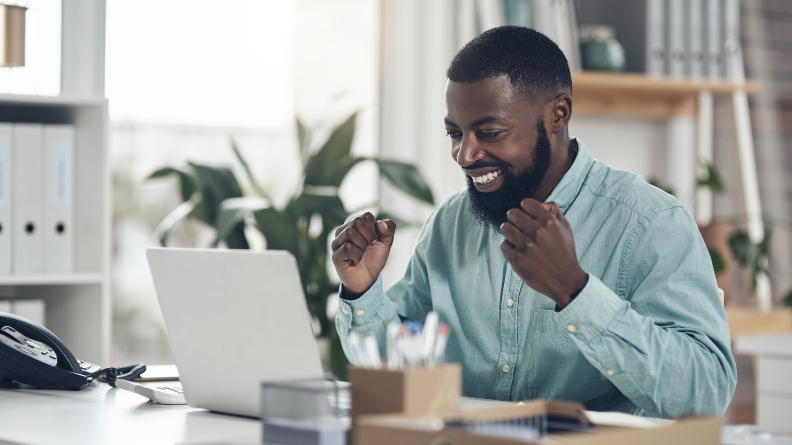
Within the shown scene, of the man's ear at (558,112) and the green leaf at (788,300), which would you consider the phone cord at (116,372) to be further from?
the green leaf at (788,300)

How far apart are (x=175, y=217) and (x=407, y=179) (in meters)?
0.68

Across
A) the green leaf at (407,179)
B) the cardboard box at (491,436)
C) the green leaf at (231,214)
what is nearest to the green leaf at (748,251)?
the green leaf at (407,179)

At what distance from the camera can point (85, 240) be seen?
2.09 m

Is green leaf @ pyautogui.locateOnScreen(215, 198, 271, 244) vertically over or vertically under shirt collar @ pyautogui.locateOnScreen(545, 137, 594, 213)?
under

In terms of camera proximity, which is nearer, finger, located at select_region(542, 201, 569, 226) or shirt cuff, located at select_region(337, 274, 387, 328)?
finger, located at select_region(542, 201, 569, 226)

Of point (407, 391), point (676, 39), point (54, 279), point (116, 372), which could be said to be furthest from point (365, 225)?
point (676, 39)

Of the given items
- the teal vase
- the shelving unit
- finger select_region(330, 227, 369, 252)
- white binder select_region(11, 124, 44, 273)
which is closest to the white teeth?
finger select_region(330, 227, 369, 252)

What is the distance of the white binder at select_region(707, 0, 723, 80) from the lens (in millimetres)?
2830

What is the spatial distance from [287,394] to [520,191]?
757 mm

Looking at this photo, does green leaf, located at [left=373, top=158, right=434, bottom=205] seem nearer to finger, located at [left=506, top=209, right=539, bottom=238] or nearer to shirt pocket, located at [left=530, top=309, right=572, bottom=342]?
shirt pocket, located at [left=530, top=309, right=572, bottom=342]

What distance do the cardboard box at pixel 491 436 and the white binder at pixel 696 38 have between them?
2.27 m

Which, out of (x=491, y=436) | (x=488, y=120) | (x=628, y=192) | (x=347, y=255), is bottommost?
(x=491, y=436)

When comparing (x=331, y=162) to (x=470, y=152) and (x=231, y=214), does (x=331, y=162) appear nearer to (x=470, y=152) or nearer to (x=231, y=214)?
(x=231, y=214)

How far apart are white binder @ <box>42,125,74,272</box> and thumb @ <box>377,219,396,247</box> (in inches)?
38.3
